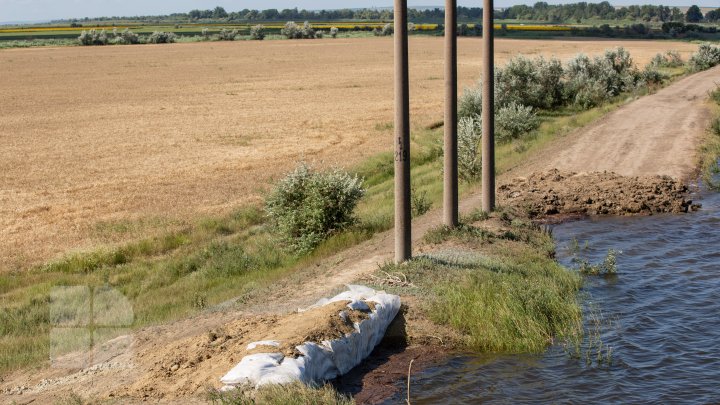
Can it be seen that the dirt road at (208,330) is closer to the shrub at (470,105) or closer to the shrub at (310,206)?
the shrub at (310,206)

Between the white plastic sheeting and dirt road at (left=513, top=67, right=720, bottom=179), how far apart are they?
1259 centimetres

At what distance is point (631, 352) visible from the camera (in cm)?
1103

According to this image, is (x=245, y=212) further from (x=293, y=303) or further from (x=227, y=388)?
(x=227, y=388)

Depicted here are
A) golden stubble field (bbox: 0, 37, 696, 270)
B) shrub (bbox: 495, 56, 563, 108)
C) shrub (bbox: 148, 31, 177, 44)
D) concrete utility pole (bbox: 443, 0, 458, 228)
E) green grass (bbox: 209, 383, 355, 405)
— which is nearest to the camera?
green grass (bbox: 209, 383, 355, 405)

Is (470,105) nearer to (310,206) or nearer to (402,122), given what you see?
(310,206)

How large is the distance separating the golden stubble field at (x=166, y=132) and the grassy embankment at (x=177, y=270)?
128 cm

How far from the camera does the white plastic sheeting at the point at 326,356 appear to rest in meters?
8.66

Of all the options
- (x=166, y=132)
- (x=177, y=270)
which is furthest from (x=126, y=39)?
(x=177, y=270)

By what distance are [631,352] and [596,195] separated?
913 cm

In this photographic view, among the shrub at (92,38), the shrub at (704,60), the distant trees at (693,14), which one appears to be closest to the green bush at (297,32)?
the shrub at (92,38)

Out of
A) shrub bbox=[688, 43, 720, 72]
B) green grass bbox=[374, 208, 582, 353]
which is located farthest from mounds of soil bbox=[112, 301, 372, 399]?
shrub bbox=[688, 43, 720, 72]

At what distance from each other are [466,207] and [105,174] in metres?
15.8

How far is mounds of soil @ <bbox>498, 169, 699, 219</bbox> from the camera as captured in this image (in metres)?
19.0

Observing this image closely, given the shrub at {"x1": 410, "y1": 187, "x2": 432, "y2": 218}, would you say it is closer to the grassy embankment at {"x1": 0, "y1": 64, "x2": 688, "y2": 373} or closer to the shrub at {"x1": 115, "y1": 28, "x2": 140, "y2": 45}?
the grassy embankment at {"x1": 0, "y1": 64, "x2": 688, "y2": 373}
